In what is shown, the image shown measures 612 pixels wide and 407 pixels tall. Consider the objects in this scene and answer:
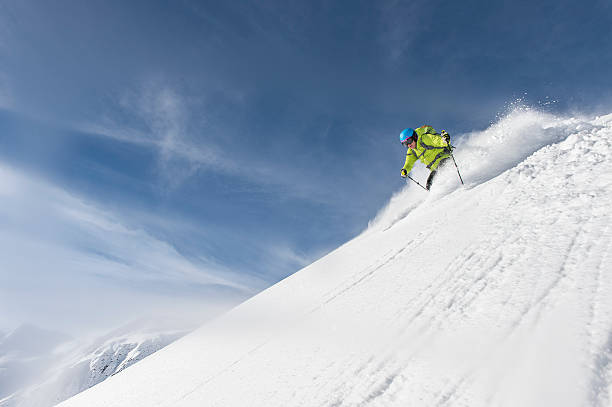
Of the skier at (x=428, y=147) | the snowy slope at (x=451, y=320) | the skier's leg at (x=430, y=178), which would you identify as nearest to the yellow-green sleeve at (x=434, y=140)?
the skier at (x=428, y=147)

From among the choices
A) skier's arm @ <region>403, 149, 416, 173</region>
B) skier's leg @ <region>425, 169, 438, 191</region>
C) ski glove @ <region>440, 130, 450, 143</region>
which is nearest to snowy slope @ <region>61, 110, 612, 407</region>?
ski glove @ <region>440, 130, 450, 143</region>

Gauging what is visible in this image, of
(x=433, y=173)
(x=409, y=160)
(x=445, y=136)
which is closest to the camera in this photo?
(x=445, y=136)

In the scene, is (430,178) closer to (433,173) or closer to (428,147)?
(433,173)

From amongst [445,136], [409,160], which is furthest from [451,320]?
[409,160]

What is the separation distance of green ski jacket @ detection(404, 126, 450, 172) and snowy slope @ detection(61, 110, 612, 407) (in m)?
4.74

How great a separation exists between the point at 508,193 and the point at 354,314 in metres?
4.06

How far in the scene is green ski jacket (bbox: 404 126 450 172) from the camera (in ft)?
40.5

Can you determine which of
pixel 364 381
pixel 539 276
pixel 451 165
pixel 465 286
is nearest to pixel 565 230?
pixel 539 276

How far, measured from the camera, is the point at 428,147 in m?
12.6

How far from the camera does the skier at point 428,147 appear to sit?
40.6ft

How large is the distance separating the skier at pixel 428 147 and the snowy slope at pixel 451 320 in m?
4.75

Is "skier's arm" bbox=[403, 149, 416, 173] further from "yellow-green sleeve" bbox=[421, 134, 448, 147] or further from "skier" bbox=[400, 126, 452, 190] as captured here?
"yellow-green sleeve" bbox=[421, 134, 448, 147]

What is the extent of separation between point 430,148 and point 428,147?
8cm

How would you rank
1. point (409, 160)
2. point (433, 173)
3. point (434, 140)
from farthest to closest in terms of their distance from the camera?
point (409, 160)
point (433, 173)
point (434, 140)
